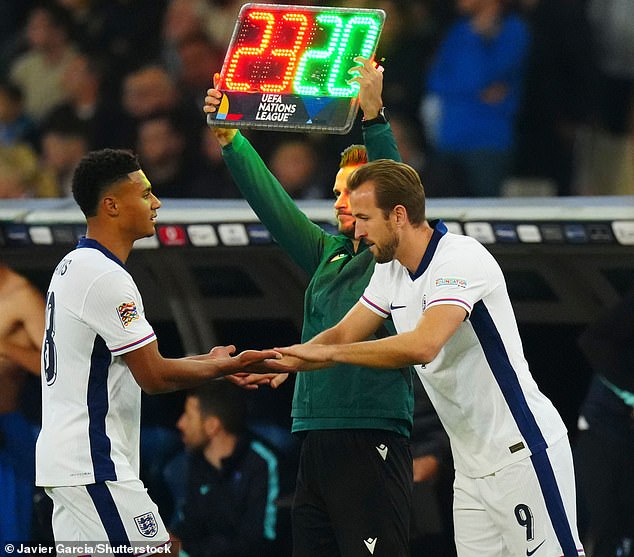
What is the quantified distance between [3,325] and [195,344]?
1.01 m

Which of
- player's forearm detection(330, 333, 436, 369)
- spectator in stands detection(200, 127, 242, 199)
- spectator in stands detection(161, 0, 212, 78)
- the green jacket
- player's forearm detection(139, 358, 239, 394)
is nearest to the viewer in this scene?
player's forearm detection(330, 333, 436, 369)

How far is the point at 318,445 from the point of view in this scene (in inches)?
158

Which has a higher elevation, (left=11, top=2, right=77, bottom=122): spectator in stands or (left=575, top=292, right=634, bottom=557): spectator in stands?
(left=11, top=2, right=77, bottom=122): spectator in stands

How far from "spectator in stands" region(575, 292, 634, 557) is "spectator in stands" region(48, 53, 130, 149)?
2.56 meters

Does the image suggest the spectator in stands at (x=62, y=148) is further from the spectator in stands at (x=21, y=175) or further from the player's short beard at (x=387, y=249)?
the player's short beard at (x=387, y=249)

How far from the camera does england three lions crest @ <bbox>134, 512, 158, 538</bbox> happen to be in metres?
3.46

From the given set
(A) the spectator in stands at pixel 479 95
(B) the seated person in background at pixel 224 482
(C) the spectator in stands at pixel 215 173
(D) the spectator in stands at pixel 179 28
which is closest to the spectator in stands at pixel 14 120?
(D) the spectator in stands at pixel 179 28

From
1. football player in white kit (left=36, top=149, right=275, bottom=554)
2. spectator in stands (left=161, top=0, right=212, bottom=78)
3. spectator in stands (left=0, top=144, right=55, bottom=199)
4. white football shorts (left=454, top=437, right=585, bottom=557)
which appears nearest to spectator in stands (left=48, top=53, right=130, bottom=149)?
spectator in stands (left=0, top=144, right=55, bottom=199)

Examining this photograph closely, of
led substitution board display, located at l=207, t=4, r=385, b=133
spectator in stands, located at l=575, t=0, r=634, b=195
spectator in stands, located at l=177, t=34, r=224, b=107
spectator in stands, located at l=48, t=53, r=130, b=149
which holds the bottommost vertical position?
spectator in stands, located at l=48, t=53, r=130, b=149

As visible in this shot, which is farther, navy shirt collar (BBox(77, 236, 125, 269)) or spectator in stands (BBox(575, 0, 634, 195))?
spectator in stands (BBox(575, 0, 634, 195))

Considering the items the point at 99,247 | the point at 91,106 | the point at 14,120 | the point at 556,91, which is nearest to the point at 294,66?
the point at 99,247

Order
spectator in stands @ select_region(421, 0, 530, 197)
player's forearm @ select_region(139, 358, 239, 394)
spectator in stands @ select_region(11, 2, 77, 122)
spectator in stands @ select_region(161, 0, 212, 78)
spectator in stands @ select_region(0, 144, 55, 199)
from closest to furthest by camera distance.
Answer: player's forearm @ select_region(139, 358, 239, 394)
spectator in stands @ select_region(421, 0, 530, 197)
spectator in stands @ select_region(161, 0, 212, 78)
spectator in stands @ select_region(0, 144, 55, 199)
spectator in stands @ select_region(11, 2, 77, 122)

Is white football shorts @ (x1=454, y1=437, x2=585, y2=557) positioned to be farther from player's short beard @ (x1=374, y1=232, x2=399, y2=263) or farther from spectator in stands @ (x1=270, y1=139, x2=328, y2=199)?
spectator in stands @ (x1=270, y1=139, x2=328, y2=199)

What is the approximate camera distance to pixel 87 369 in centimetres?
343
